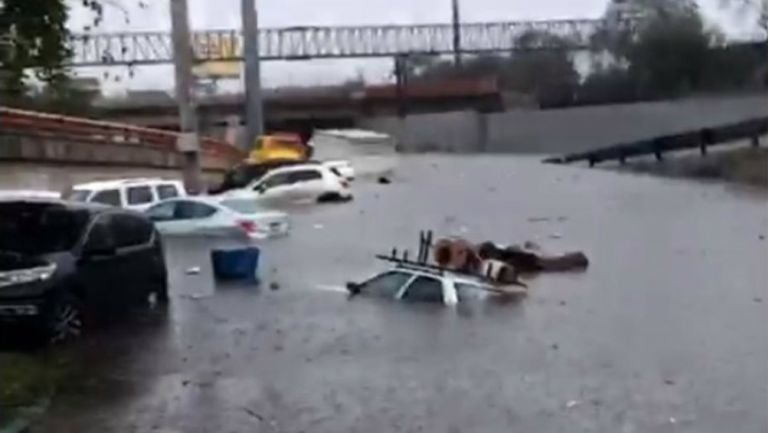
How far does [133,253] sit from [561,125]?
96.6m

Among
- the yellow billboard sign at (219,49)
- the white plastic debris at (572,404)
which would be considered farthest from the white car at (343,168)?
the white plastic debris at (572,404)

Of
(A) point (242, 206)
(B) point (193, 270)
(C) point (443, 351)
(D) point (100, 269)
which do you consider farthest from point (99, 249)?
(A) point (242, 206)

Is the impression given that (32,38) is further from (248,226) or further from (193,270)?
Answer: (248,226)

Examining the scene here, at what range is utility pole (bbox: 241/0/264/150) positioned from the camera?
259ft

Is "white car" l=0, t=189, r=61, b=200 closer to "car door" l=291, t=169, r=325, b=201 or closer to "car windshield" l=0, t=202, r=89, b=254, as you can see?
"car windshield" l=0, t=202, r=89, b=254

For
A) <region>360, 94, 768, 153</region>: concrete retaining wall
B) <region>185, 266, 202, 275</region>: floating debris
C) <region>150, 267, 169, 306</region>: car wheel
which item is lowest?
<region>360, 94, 768, 153</region>: concrete retaining wall

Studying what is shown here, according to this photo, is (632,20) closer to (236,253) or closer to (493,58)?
(493,58)

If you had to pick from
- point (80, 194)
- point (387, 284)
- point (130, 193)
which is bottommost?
point (387, 284)

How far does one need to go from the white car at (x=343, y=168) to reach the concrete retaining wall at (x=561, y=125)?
2609 cm

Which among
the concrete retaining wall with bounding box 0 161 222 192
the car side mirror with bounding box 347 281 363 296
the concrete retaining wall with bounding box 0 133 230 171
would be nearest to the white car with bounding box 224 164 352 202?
the concrete retaining wall with bounding box 0 133 230 171

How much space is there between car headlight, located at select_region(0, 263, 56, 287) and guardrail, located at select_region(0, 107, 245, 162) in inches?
729

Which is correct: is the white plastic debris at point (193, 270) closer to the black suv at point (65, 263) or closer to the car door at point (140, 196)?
the car door at point (140, 196)

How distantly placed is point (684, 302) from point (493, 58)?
115 m

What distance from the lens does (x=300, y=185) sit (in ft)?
225
